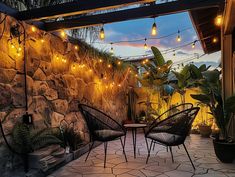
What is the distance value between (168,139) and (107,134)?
3.15 ft

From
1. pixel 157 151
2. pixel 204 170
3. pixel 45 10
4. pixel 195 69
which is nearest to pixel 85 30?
pixel 45 10

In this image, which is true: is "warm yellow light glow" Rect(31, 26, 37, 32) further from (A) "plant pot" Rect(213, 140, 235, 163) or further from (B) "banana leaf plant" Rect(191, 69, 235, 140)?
(A) "plant pot" Rect(213, 140, 235, 163)

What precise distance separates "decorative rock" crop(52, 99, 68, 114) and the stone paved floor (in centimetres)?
89

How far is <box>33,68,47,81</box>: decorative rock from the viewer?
3273 millimetres

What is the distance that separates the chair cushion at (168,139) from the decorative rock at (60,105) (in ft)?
5.16

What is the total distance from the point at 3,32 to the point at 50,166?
1853mm

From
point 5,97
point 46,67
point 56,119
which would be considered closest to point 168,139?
point 56,119

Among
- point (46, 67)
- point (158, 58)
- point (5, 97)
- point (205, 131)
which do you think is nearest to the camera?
point (5, 97)

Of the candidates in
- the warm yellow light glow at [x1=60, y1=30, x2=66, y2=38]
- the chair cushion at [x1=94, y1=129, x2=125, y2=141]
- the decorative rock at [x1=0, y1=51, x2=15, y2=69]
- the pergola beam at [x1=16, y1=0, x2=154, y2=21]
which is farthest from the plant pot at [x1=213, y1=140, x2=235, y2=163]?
the decorative rock at [x1=0, y1=51, x2=15, y2=69]

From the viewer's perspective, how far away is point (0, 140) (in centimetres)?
262

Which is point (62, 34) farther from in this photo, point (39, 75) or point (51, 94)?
point (51, 94)

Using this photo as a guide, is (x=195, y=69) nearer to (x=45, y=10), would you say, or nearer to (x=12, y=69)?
(x=45, y=10)

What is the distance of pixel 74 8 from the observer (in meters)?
2.82

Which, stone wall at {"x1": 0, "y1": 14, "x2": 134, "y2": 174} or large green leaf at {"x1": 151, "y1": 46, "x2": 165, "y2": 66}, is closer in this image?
stone wall at {"x1": 0, "y1": 14, "x2": 134, "y2": 174}
